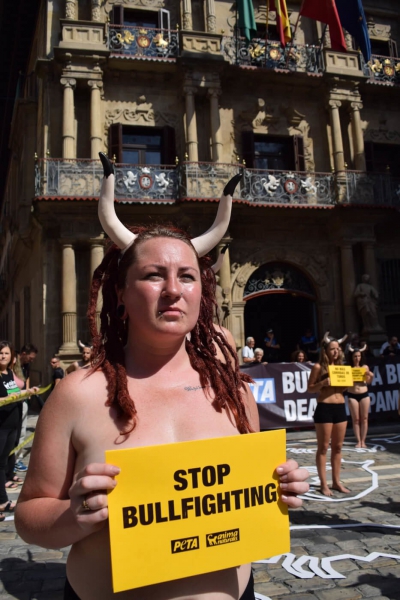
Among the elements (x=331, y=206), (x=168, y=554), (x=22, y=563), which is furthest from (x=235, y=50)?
(x=168, y=554)

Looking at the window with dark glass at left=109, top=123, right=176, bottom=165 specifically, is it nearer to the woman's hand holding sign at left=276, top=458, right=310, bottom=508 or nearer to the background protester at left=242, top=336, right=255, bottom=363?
the background protester at left=242, top=336, right=255, bottom=363

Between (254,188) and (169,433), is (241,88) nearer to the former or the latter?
(254,188)

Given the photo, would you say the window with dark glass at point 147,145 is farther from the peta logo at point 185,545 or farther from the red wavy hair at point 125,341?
the peta logo at point 185,545

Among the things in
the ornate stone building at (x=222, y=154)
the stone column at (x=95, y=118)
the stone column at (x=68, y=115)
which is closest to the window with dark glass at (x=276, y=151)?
the ornate stone building at (x=222, y=154)

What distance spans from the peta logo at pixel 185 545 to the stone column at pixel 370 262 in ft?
52.6

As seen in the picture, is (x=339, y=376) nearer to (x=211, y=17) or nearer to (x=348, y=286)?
(x=348, y=286)

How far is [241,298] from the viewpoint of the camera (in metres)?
15.9

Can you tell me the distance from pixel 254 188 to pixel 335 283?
428 centimetres

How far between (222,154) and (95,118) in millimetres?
4245

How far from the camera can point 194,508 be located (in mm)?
1504

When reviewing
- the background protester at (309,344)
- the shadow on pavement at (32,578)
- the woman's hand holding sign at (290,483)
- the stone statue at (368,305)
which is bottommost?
the shadow on pavement at (32,578)

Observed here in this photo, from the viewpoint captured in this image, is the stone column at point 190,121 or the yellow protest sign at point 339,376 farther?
the stone column at point 190,121

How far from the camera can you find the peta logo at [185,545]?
1448 mm

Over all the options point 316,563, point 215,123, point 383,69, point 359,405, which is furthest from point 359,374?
point 383,69
